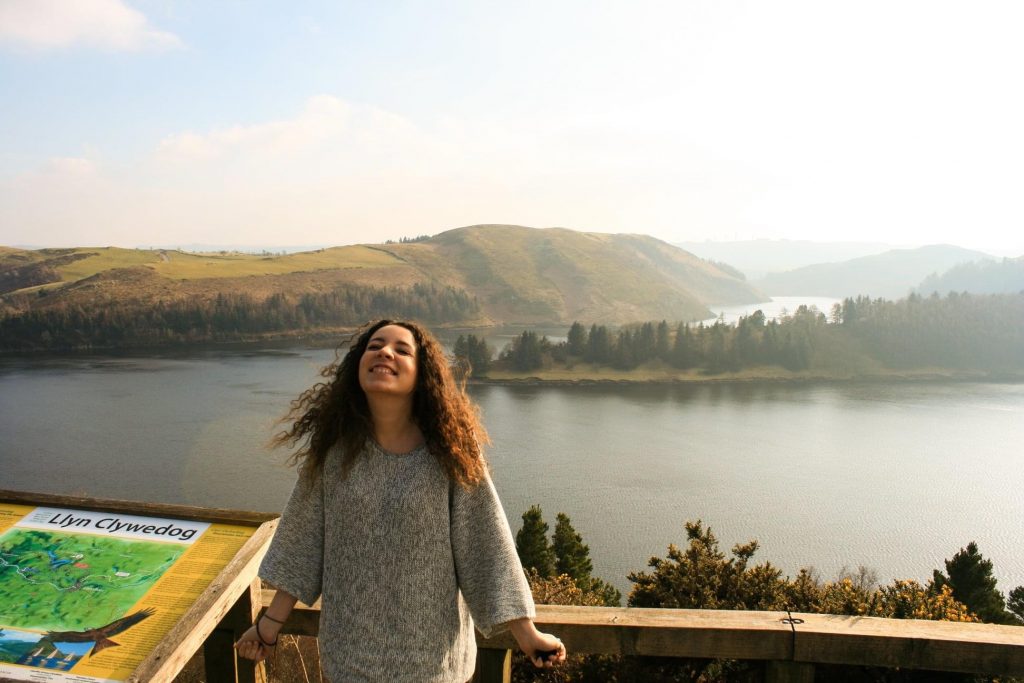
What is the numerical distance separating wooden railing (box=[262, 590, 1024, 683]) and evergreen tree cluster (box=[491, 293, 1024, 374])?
6416 centimetres

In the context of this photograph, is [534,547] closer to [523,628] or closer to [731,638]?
[731,638]

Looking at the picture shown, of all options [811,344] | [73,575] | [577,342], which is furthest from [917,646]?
[811,344]

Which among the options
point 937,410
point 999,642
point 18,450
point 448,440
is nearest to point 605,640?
point 448,440

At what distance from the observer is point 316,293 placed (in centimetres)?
9450

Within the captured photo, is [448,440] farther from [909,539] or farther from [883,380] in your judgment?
[883,380]

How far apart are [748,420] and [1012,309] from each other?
52685 millimetres

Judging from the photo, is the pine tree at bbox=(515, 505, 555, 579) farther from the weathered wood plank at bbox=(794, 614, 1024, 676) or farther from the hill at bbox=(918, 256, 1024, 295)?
the hill at bbox=(918, 256, 1024, 295)

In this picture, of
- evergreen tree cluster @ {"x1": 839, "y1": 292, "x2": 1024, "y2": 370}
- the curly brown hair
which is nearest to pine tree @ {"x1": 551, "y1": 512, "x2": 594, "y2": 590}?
the curly brown hair

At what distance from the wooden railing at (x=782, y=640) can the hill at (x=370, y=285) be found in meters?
87.6

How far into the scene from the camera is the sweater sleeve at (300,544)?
2.13 metres

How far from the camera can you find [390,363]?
2111 millimetres

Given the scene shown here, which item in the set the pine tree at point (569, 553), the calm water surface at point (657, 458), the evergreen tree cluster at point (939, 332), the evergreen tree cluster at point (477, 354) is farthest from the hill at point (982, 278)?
the pine tree at point (569, 553)

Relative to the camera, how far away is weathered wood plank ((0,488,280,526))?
2.80m

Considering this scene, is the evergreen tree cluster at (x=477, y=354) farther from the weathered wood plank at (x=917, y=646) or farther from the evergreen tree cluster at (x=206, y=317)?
the weathered wood plank at (x=917, y=646)
